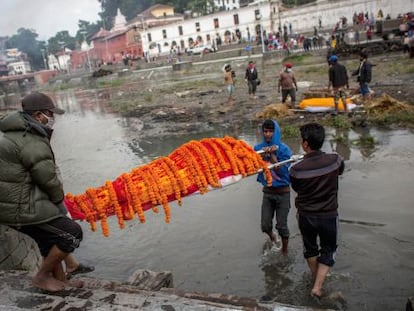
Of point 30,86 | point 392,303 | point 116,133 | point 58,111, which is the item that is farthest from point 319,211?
point 30,86

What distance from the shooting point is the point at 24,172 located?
3.29 metres

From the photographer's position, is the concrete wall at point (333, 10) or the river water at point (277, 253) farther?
the concrete wall at point (333, 10)

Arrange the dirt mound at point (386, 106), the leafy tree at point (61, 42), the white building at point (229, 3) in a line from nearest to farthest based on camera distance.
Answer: the dirt mound at point (386, 106) < the white building at point (229, 3) < the leafy tree at point (61, 42)

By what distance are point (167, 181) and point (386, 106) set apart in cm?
907

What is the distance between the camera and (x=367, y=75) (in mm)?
11758

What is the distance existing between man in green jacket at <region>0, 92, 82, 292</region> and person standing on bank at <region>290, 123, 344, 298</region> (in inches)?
82.6

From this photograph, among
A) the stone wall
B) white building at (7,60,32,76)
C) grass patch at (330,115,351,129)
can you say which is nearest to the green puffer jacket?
the stone wall

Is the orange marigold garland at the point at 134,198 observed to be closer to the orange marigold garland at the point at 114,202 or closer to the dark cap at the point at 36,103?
the orange marigold garland at the point at 114,202

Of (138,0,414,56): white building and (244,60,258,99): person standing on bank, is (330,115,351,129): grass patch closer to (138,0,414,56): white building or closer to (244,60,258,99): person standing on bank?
(244,60,258,99): person standing on bank

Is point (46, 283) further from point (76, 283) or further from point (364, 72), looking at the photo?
point (364, 72)

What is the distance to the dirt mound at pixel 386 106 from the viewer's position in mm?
11039

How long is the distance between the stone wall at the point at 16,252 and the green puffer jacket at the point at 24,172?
142cm

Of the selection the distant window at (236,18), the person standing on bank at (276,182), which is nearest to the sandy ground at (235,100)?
the person standing on bank at (276,182)

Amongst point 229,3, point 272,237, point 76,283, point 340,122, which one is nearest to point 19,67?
point 229,3
